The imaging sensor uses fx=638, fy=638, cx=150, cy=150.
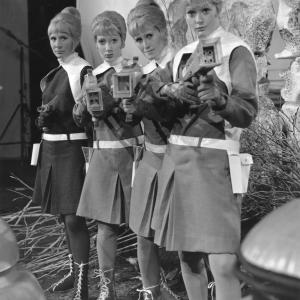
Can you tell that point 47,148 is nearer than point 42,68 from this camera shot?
Yes

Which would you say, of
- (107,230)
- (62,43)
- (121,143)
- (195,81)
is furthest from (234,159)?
(62,43)

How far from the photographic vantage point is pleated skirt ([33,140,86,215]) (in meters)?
2.74

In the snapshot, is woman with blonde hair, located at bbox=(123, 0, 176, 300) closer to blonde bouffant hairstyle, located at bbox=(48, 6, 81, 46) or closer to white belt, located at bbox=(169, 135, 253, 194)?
white belt, located at bbox=(169, 135, 253, 194)

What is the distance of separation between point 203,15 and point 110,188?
33.8 inches

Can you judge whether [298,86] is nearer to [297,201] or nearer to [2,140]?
[297,201]

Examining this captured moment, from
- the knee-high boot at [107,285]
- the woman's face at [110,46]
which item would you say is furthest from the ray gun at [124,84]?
the knee-high boot at [107,285]

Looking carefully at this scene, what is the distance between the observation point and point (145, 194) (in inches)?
91.4

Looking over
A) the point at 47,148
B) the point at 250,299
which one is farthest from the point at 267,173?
the point at 250,299

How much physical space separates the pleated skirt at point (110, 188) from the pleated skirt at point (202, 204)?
51 centimetres

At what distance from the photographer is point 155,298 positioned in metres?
2.44

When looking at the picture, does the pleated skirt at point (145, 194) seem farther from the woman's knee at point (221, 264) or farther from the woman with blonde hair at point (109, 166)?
the woman's knee at point (221, 264)

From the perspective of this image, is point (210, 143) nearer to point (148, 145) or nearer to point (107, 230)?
point (148, 145)

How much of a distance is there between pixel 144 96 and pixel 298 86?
0.68m

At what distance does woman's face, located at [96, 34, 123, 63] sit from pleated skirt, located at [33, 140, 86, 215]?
0.41m
